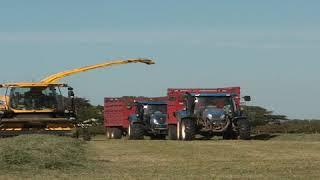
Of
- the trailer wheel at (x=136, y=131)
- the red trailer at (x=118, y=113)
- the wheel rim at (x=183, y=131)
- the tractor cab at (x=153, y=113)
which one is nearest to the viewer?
the wheel rim at (x=183, y=131)

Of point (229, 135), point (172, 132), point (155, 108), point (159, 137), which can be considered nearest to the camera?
point (229, 135)

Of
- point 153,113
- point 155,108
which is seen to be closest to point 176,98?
point 153,113

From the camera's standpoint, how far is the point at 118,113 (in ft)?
136

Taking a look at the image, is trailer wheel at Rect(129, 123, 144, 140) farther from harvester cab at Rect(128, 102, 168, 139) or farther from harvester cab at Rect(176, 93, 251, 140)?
harvester cab at Rect(176, 93, 251, 140)

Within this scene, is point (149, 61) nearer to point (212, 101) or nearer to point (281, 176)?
point (212, 101)

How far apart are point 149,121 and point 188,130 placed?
25.5ft

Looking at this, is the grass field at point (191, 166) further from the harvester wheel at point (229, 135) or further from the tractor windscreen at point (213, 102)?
the tractor windscreen at point (213, 102)

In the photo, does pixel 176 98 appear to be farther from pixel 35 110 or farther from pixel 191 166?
pixel 191 166

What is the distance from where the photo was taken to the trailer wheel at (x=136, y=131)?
35.2m

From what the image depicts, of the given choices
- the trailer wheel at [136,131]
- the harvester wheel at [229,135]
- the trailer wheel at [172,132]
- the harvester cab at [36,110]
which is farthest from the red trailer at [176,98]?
the harvester cab at [36,110]

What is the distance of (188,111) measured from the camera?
30.1 m

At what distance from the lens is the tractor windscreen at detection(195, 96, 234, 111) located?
30.1m

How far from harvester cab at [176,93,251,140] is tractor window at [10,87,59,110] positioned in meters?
5.39

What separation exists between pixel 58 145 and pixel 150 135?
60.5 feet
